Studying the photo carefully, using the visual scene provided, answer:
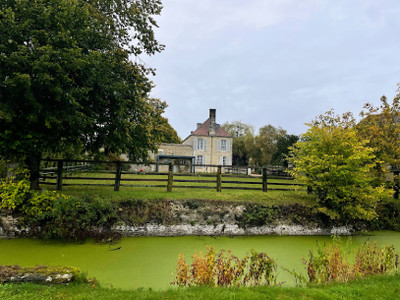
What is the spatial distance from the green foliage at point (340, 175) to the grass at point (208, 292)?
508 cm

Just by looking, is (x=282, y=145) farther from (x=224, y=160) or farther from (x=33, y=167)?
(x=33, y=167)

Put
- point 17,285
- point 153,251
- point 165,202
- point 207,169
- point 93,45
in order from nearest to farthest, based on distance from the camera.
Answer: point 17,285 → point 153,251 → point 165,202 → point 93,45 → point 207,169

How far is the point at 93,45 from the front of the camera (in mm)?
9188

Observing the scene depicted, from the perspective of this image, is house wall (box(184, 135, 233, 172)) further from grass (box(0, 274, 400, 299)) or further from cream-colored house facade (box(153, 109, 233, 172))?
grass (box(0, 274, 400, 299))

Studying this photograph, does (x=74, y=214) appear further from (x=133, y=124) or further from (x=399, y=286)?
(x=399, y=286)

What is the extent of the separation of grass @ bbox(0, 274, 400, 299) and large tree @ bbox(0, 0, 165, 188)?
187 inches

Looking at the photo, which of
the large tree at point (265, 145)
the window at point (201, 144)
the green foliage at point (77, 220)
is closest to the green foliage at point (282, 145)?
the large tree at point (265, 145)

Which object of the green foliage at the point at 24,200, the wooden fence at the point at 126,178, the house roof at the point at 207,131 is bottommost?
the green foliage at the point at 24,200

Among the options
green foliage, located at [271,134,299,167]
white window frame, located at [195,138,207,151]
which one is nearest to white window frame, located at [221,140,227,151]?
white window frame, located at [195,138,207,151]

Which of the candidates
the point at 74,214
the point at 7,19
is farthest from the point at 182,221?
the point at 7,19

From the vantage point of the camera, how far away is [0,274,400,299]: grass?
348 cm

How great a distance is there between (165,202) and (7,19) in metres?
7.08

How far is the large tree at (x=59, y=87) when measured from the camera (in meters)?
6.72

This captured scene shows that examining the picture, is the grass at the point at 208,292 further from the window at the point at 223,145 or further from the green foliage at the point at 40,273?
the window at the point at 223,145
